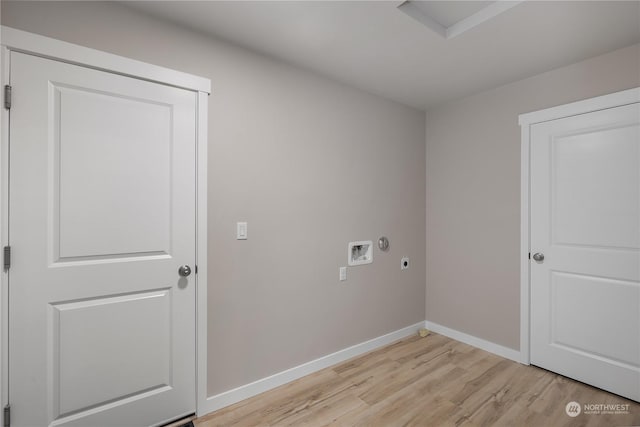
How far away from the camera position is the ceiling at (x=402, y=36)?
5.68ft

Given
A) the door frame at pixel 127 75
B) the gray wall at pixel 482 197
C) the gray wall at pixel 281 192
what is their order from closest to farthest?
1. the door frame at pixel 127 75
2. the gray wall at pixel 281 192
3. the gray wall at pixel 482 197

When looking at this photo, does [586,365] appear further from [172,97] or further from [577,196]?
[172,97]

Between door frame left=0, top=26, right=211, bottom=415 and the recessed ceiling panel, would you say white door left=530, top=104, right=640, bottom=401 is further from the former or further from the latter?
door frame left=0, top=26, right=211, bottom=415

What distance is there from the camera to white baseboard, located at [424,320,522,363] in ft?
8.89

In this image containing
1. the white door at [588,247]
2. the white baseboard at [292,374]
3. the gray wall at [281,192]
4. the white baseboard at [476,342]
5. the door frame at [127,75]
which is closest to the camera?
the door frame at [127,75]

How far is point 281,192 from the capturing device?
2.31 meters

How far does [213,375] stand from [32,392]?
0.89 metres

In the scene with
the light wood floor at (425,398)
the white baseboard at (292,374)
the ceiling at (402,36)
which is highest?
the ceiling at (402,36)

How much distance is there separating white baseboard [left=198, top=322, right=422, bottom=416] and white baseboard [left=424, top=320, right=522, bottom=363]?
32cm

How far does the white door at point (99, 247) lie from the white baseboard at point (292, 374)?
16cm

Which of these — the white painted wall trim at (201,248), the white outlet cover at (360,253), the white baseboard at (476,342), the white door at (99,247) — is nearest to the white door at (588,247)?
the white baseboard at (476,342)

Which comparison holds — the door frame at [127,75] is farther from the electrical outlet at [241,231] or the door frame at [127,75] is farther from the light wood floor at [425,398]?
the light wood floor at [425,398]

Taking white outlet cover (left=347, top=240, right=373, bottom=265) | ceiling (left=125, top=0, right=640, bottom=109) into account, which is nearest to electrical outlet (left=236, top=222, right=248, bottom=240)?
white outlet cover (left=347, top=240, right=373, bottom=265)

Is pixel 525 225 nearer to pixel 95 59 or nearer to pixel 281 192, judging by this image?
pixel 281 192
